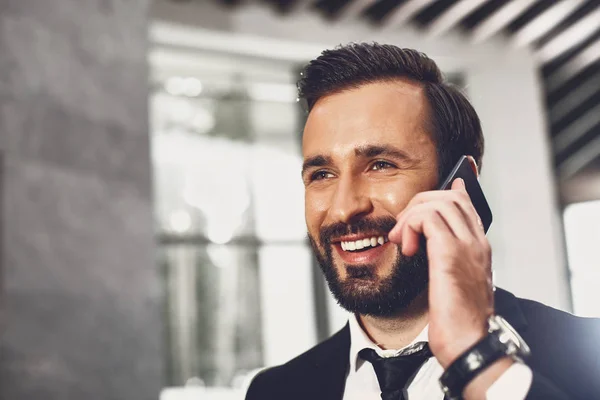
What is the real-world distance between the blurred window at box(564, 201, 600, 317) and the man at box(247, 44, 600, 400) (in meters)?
5.32

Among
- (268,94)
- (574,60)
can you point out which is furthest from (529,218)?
(268,94)

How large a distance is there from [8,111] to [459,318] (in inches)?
122

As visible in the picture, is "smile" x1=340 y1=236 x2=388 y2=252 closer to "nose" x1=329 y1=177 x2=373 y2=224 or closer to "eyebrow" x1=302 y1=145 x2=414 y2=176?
"nose" x1=329 y1=177 x2=373 y2=224

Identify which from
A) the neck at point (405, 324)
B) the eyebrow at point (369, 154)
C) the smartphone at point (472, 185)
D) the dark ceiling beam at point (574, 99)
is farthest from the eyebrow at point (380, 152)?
the dark ceiling beam at point (574, 99)

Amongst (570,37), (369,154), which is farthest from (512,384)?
(570,37)

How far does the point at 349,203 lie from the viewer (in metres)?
1.51

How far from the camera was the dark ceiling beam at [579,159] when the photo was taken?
415 inches

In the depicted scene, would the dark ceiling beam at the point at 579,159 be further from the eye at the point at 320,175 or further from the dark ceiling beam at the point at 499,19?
the eye at the point at 320,175

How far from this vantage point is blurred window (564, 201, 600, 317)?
785 cm

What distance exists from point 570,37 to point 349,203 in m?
7.02

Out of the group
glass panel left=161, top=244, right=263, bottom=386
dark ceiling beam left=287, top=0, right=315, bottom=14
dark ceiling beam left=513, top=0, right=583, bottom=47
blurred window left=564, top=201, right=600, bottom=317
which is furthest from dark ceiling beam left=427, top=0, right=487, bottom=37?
glass panel left=161, top=244, right=263, bottom=386

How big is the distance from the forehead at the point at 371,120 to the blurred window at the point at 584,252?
541 centimetres

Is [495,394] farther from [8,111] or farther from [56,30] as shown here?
[56,30]

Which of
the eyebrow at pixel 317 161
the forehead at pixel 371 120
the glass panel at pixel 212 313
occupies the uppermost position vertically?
the forehead at pixel 371 120
